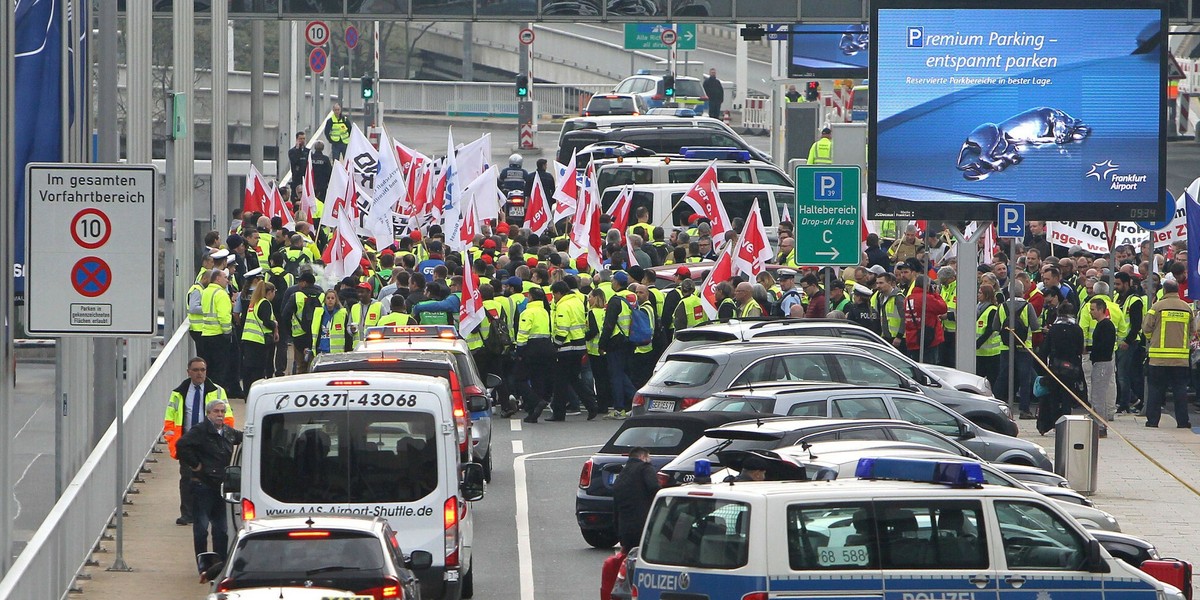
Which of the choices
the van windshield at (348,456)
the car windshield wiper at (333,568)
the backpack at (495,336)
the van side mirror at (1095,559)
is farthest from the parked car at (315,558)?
the backpack at (495,336)

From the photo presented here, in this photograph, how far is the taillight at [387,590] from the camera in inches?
441

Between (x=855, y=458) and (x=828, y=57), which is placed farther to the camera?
(x=828, y=57)

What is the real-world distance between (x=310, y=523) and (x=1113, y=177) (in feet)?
49.3

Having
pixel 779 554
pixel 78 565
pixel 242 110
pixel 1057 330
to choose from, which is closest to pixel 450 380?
pixel 78 565

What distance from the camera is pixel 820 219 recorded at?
70.1 feet

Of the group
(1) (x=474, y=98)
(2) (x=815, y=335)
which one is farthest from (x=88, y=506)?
(1) (x=474, y=98)

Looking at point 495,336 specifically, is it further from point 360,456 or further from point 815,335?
point 360,456

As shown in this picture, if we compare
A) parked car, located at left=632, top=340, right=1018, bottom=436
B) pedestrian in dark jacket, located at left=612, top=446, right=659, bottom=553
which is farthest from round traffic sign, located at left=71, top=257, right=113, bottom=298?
parked car, located at left=632, top=340, right=1018, bottom=436

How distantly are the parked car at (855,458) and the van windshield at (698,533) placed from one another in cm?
135

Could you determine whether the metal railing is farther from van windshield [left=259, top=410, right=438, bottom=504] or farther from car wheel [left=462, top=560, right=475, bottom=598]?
van windshield [left=259, top=410, right=438, bottom=504]

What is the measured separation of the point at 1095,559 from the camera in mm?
10844

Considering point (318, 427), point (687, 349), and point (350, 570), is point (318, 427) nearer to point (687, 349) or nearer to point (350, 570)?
point (350, 570)

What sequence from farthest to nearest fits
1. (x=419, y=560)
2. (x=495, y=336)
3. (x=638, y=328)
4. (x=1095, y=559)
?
(x=638, y=328), (x=495, y=336), (x=419, y=560), (x=1095, y=559)

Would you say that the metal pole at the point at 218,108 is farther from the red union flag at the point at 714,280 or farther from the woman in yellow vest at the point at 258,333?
the red union flag at the point at 714,280
